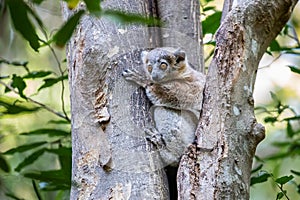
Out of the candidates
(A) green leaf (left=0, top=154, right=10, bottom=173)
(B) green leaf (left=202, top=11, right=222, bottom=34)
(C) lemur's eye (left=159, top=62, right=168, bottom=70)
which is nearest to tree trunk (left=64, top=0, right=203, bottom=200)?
(C) lemur's eye (left=159, top=62, right=168, bottom=70)

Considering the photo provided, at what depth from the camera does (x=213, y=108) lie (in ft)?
6.71

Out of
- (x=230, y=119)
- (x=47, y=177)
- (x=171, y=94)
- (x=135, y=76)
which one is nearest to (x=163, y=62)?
(x=171, y=94)

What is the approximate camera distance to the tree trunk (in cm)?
214

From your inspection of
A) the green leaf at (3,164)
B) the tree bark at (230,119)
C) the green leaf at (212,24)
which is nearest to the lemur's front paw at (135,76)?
the tree bark at (230,119)

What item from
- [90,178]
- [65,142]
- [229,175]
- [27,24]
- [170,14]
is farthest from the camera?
[65,142]

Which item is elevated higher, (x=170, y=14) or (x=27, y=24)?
(x=27, y=24)

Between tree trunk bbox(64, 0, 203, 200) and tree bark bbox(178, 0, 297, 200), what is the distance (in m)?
0.19

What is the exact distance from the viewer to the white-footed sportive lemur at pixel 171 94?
240 cm

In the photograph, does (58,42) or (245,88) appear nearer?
(58,42)

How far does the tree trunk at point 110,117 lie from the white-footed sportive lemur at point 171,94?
2.5 inches

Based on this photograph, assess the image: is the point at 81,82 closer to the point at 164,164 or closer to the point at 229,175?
the point at 164,164

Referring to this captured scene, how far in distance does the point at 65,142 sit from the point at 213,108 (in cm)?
159

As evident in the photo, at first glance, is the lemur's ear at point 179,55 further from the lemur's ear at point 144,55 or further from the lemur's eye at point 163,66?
the lemur's ear at point 144,55

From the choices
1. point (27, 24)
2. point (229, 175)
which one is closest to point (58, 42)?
point (27, 24)
